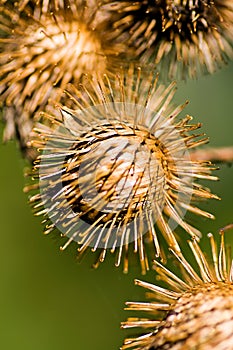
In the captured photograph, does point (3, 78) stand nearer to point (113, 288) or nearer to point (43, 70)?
point (43, 70)

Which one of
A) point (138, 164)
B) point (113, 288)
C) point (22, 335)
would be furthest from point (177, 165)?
point (22, 335)

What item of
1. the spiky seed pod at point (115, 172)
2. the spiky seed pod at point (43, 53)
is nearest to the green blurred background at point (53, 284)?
the spiky seed pod at point (43, 53)

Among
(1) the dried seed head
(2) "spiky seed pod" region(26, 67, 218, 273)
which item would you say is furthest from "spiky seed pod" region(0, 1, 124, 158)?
(2) "spiky seed pod" region(26, 67, 218, 273)

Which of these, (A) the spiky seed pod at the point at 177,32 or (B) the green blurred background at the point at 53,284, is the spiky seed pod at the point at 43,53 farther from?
(B) the green blurred background at the point at 53,284

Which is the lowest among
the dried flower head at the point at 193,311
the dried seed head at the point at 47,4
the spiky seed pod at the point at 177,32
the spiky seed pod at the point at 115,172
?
the dried flower head at the point at 193,311

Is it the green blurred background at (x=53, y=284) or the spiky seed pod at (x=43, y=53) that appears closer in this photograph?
the spiky seed pod at (x=43, y=53)

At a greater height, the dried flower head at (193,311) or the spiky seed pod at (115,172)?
the spiky seed pod at (115,172)
